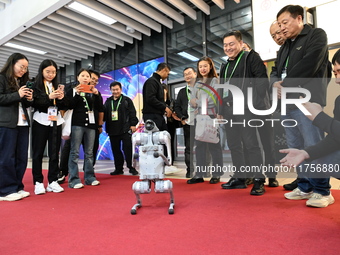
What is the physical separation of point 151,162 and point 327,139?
3.71ft

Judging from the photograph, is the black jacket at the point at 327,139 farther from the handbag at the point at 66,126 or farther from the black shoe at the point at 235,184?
the handbag at the point at 66,126

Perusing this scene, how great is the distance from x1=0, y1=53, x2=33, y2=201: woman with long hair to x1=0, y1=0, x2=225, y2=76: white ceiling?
2940 millimetres

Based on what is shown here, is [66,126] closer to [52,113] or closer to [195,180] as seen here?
[52,113]

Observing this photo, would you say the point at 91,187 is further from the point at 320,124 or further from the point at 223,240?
the point at 320,124

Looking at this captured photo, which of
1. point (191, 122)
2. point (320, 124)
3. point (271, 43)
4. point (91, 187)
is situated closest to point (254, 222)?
point (320, 124)

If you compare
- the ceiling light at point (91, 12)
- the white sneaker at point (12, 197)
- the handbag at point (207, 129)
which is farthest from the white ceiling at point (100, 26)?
the white sneaker at point (12, 197)

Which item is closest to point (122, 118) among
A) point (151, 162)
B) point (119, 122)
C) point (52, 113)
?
point (119, 122)

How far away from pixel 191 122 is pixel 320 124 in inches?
85.9

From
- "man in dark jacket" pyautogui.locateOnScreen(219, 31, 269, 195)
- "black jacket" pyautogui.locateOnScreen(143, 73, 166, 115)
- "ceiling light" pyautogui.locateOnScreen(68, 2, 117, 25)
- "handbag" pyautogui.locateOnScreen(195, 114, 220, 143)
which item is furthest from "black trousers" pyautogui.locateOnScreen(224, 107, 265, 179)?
"ceiling light" pyautogui.locateOnScreen(68, 2, 117, 25)

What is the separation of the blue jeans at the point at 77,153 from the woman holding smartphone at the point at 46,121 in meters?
0.22

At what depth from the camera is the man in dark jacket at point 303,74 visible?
182 cm

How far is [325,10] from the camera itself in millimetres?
3859

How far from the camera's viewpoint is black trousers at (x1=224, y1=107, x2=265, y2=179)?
230cm

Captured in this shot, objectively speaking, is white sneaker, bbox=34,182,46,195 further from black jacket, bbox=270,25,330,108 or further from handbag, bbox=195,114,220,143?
black jacket, bbox=270,25,330,108
